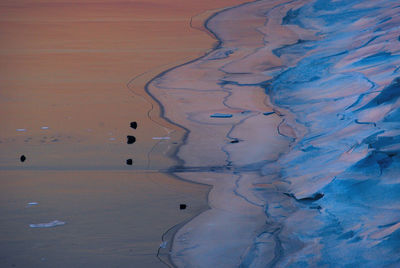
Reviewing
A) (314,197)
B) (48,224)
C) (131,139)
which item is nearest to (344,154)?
(314,197)

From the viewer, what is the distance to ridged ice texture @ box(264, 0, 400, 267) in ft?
9.28

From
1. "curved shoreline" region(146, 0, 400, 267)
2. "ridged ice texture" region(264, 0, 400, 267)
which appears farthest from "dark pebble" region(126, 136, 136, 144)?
"ridged ice texture" region(264, 0, 400, 267)

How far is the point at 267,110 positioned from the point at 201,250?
2499 mm

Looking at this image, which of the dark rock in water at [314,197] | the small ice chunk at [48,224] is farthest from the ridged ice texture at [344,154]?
the small ice chunk at [48,224]

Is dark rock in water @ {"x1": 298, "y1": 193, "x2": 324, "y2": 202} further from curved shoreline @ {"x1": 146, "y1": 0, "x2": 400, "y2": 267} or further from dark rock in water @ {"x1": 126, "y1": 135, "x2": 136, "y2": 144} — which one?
dark rock in water @ {"x1": 126, "y1": 135, "x2": 136, "y2": 144}

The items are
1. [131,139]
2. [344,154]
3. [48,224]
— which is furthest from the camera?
[131,139]

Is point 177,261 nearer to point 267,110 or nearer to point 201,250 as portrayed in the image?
point 201,250

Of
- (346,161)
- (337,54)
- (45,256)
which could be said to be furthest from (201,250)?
(337,54)

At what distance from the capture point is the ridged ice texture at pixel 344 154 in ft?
9.28

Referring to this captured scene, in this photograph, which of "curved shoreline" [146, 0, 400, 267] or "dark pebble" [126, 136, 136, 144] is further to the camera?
"dark pebble" [126, 136, 136, 144]

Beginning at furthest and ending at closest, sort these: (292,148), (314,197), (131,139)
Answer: (131,139), (292,148), (314,197)

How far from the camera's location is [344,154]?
3770 millimetres

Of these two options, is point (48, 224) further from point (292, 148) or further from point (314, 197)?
point (292, 148)

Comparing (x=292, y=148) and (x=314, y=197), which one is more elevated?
(x=292, y=148)
